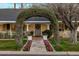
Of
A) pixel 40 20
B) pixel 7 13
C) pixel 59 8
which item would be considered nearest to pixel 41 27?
pixel 40 20

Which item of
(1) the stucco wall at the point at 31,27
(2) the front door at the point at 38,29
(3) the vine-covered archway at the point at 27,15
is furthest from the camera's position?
(1) the stucco wall at the point at 31,27

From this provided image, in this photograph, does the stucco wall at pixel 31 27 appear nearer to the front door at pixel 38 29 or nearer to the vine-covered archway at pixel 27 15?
the front door at pixel 38 29

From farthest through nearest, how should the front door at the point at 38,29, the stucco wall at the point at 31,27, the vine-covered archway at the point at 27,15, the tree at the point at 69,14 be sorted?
the stucco wall at the point at 31,27
the front door at the point at 38,29
the tree at the point at 69,14
the vine-covered archway at the point at 27,15

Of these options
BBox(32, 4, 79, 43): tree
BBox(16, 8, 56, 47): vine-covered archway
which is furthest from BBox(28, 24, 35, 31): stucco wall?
BBox(16, 8, 56, 47): vine-covered archway

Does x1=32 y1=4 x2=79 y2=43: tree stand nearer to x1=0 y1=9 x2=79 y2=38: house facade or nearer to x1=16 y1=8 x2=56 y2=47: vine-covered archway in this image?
x1=16 y1=8 x2=56 y2=47: vine-covered archway

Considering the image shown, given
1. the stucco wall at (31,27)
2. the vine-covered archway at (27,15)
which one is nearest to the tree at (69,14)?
the vine-covered archway at (27,15)

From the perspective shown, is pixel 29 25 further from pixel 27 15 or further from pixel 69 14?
pixel 27 15

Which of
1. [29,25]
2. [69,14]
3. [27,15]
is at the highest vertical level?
[27,15]

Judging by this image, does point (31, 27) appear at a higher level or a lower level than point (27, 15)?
lower

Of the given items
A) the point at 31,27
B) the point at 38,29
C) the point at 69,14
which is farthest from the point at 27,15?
the point at 31,27

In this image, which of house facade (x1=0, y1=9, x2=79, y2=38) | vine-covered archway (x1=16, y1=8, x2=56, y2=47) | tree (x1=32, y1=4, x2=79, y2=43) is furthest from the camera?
house facade (x1=0, y1=9, x2=79, y2=38)

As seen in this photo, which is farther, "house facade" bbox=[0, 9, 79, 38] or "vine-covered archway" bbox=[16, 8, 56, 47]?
"house facade" bbox=[0, 9, 79, 38]

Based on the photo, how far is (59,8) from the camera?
19031 mm

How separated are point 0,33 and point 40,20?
4.59 m
